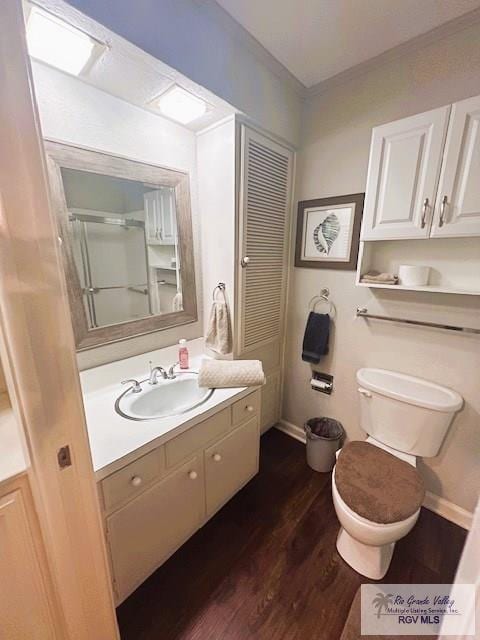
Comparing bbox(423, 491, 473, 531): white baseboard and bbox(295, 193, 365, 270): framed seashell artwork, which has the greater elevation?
bbox(295, 193, 365, 270): framed seashell artwork

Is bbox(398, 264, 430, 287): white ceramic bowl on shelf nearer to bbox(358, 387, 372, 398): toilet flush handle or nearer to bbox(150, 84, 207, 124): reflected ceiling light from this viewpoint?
bbox(358, 387, 372, 398): toilet flush handle

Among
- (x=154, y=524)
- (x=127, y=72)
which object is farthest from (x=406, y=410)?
(x=127, y=72)

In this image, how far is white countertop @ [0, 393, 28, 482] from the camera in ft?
2.33

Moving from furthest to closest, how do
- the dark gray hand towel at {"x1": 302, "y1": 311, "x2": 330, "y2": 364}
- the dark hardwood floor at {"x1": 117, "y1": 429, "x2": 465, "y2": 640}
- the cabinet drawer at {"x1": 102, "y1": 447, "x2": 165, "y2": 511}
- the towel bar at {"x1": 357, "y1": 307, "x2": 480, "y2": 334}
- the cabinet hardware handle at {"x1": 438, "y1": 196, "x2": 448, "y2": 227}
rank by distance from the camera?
1. the dark gray hand towel at {"x1": 302, "y1": 311, "x2": 330, "y2": 364}
2. the towel bar at {"x1": 357, "y1": 307, "x2": 480, "y2": 334}
3. the cabinet hardware handle at {"x1": 438, "y1": 196, "x2": 448, "y2": 227}
4. the dark hardwood floor at {"x1": 117, "y1": 429, "x2": 465, "y2": 640}
5. the cabinet drawer at {"x1": 102, "y1": 447, "x2": 165, "y2": 511}

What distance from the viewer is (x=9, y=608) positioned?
2.45 feet

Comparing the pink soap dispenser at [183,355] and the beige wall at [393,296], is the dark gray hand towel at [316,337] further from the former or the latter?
the pink soap dispenser at [183,355]

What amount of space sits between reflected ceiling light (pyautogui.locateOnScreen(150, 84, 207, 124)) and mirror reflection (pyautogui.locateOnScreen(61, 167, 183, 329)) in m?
0.35

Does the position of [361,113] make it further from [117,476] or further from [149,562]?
[149,562]

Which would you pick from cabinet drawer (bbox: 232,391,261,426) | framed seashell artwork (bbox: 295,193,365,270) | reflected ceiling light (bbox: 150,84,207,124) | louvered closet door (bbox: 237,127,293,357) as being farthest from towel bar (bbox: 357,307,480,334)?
reflected ceiling light (bbox: 150,84,207,124)

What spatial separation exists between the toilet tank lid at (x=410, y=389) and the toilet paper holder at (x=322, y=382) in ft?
0.91

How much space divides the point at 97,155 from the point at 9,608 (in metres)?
1.62

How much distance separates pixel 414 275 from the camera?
140cm

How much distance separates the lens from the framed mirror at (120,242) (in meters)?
1.19

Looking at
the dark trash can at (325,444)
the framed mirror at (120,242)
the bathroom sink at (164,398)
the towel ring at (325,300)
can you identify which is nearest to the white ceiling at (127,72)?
the framed mirror at (120,242)
